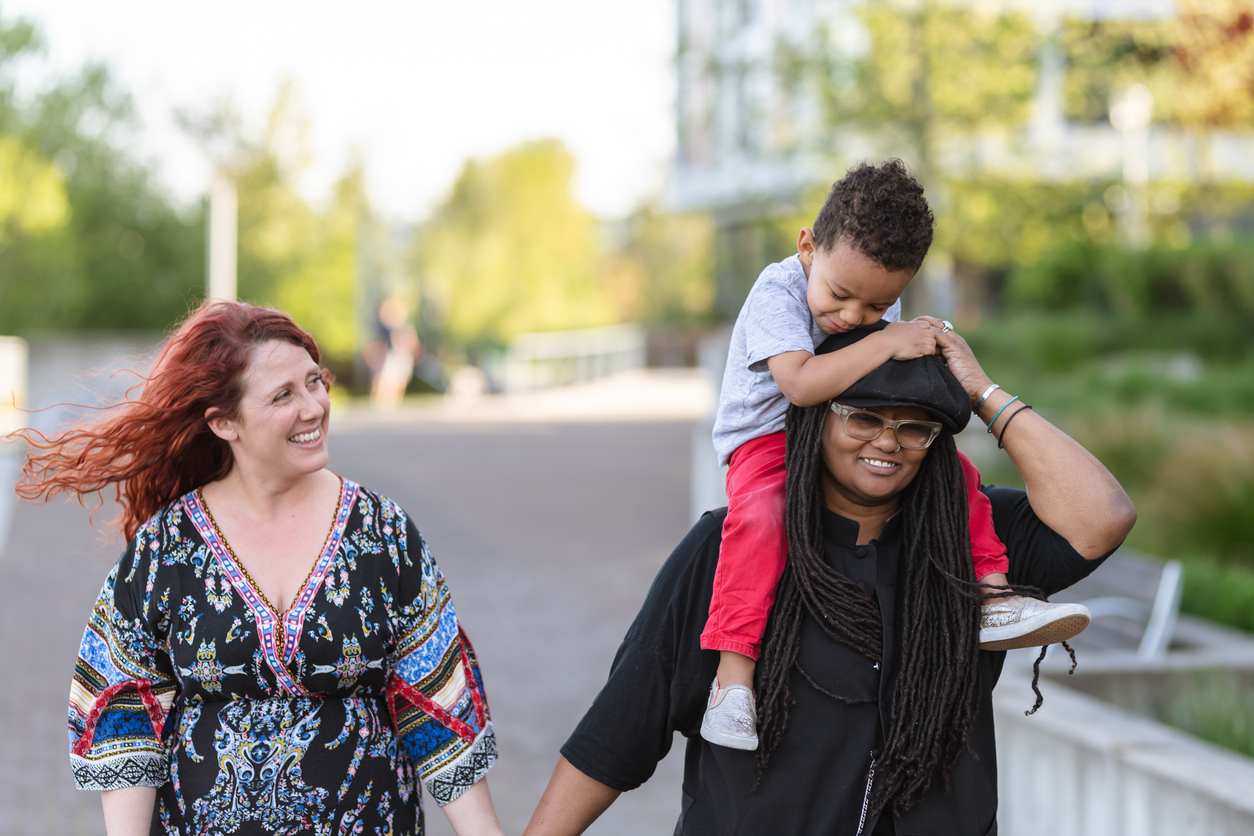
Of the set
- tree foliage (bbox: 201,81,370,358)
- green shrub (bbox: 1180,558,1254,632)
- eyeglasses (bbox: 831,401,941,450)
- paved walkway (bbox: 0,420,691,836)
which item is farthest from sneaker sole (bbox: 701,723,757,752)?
tree foliage (bbox: 201,81,370,358)

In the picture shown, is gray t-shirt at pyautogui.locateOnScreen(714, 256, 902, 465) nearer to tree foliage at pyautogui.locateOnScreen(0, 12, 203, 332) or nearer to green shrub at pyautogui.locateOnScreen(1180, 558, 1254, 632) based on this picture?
green shrub at pyautogui.locateOnScreen(1180, 558, 1254, 632)

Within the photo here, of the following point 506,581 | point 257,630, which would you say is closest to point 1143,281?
point 506,581

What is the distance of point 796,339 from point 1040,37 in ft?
41.6

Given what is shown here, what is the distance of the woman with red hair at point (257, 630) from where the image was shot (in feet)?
8.48

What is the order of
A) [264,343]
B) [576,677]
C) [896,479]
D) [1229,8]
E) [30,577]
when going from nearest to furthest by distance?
[896,479], [264,343], [576,677], [30,577], [1229,8]

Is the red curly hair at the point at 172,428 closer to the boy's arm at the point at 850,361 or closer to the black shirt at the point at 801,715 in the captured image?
the black shirt at the point at 801,715

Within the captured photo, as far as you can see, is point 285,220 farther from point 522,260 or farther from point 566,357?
point 522,260

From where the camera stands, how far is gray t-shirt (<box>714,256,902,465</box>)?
2480 millimetres

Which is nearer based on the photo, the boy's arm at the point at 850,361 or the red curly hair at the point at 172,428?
the boy's arm at the point at 850,361

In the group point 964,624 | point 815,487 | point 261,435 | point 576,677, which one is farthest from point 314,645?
point 576,677

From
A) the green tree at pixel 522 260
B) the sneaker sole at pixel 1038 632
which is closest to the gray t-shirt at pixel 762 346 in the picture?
the sneaker sole at pixel 1038 632

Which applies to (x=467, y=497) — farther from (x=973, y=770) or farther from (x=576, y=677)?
(x=973, y=770)

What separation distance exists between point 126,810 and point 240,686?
13.1 inches

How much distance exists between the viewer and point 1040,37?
45.4 ft
